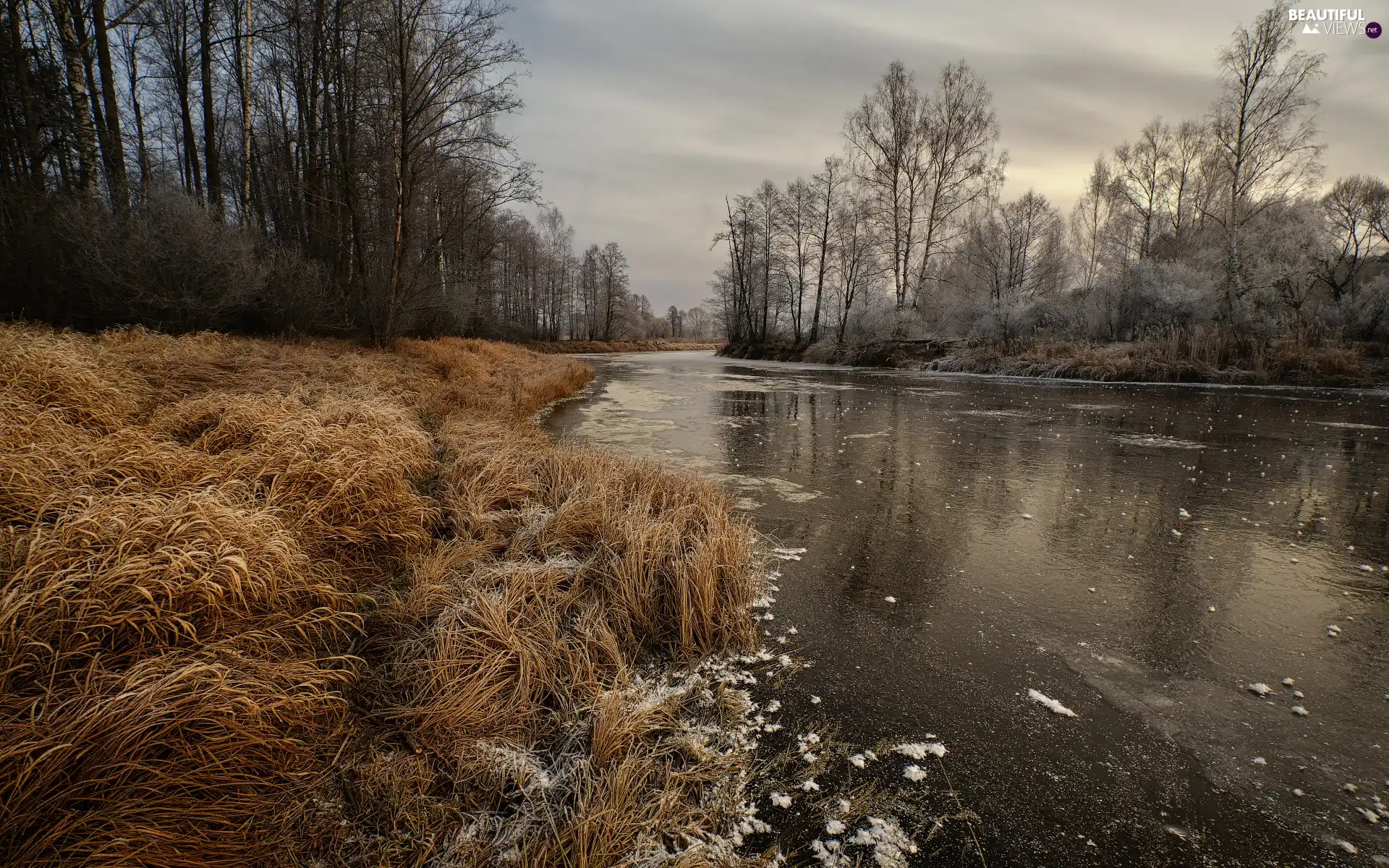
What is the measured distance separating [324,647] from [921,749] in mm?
2607

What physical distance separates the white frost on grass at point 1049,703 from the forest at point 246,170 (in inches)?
454

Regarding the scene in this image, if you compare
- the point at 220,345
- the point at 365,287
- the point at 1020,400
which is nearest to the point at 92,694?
the point at 220,345

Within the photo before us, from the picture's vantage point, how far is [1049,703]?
2.42 m

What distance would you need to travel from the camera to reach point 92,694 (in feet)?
5.37

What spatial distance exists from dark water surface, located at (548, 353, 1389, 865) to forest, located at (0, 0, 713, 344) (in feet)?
24.8

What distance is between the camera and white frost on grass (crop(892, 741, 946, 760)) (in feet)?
6.99

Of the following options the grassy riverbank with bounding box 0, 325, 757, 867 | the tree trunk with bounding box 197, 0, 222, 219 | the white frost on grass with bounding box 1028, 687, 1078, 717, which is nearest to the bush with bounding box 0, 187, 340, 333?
the tree trunk with bounding box 197, 0, 222, 219

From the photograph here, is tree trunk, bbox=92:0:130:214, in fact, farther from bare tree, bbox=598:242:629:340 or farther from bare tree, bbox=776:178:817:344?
bare tree, bbox=598:242:629:340

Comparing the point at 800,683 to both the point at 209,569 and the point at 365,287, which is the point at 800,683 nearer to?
the point at 209,569

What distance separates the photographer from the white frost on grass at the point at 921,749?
2131 mm

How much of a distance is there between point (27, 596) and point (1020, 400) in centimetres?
1518

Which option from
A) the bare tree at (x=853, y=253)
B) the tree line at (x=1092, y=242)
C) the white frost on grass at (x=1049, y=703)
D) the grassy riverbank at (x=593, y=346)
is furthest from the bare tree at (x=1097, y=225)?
the white frost on grass at (x=1049, y=703)

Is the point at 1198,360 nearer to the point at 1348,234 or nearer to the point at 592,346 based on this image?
the point at 1348,234

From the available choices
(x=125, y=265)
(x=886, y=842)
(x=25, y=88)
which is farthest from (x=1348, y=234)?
(x=25, y=88)
